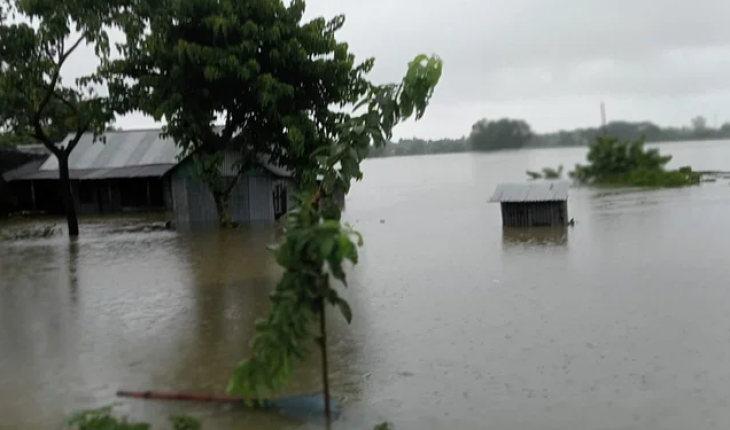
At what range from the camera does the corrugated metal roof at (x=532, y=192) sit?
779 inches

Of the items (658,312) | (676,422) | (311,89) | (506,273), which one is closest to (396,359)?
(676,422)

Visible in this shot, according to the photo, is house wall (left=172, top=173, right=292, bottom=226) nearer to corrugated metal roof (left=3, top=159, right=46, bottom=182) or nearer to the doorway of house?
the doorway of house

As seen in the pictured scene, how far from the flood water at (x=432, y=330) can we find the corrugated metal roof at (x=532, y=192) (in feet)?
3.16

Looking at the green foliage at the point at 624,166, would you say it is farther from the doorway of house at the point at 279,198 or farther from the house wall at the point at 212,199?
the house wall at the point at 212,199

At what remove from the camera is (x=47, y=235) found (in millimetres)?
23500

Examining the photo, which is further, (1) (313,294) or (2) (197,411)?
(2) (197,411)

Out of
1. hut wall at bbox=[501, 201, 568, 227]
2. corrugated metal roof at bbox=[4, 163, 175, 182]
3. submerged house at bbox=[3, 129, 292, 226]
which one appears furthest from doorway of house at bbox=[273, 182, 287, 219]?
hut wall at bbox=[501, 201, 568, 227]

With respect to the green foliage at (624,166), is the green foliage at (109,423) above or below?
below

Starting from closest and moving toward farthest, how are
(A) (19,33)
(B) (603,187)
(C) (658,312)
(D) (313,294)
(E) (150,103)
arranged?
(D) (313,294), (C) (658,312), (A) (19,33), (E) (150,103), (B) (603,187)

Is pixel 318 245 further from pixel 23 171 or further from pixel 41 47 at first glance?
pixel 23 171

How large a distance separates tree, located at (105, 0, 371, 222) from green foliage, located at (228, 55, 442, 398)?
13870 millimetres

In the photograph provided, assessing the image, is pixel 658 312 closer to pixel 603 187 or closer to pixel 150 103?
pixel 150 103

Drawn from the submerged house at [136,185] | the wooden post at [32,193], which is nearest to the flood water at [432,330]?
the submerged house at [136,185]

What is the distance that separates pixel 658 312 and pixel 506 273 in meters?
3.81
